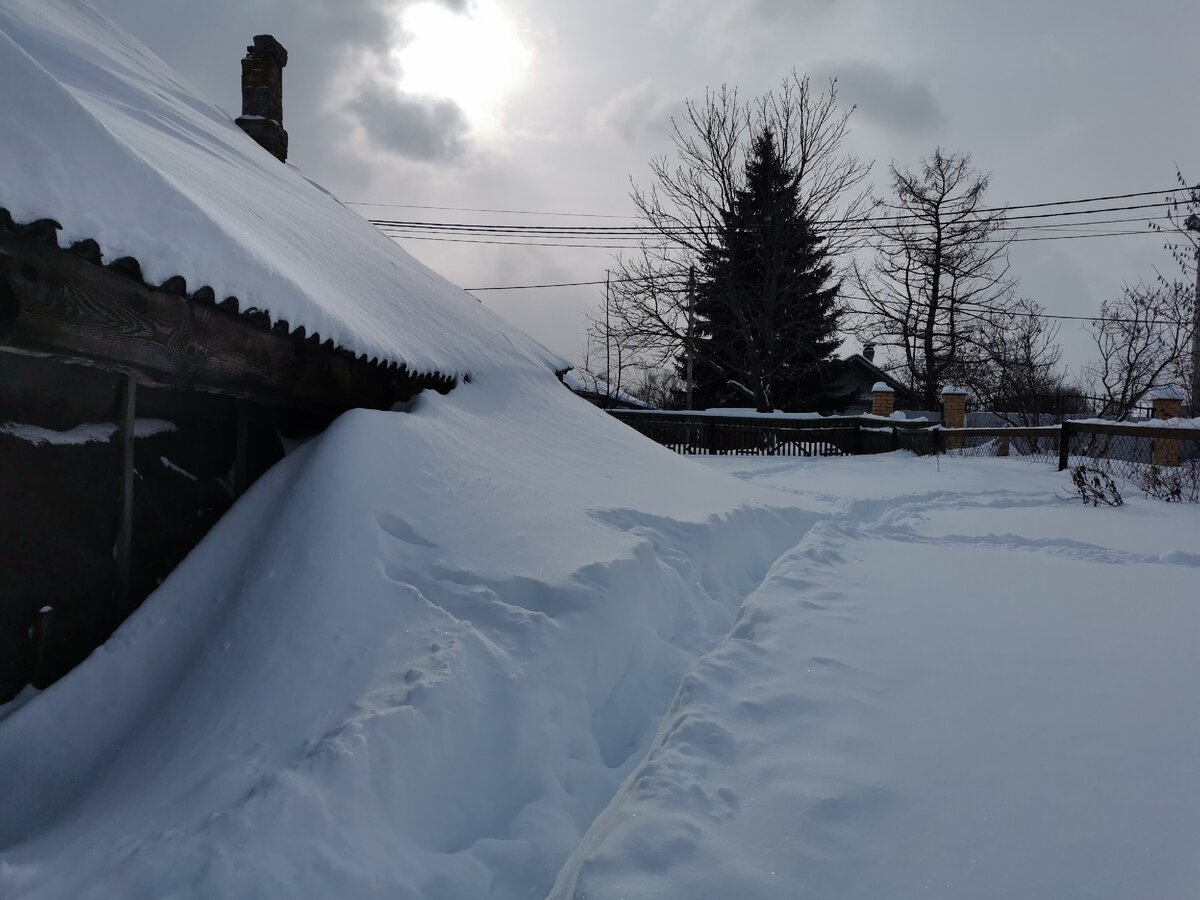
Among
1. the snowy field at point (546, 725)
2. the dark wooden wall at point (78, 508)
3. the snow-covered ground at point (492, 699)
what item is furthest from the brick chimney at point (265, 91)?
the dark wooden wall at point (78, 508)

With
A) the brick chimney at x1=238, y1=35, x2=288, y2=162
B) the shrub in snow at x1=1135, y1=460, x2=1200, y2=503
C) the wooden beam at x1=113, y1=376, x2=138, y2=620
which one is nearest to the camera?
the wooden beam at x1=113, y1=376, x2=138, y2=620

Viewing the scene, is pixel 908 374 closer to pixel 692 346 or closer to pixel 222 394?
pixel 692 346

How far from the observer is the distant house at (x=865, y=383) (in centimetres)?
2822

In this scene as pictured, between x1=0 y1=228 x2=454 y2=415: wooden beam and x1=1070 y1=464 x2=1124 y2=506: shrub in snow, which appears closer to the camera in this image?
x1=0 y1=228 x2=454 y2=415: wooden beam

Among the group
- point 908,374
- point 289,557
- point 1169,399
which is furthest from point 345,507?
point 908,374

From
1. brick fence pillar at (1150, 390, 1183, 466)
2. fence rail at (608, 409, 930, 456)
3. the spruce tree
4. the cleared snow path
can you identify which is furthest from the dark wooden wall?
the spruce tree

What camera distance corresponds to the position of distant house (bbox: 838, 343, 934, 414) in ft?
92.6

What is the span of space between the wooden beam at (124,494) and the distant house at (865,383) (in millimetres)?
26950

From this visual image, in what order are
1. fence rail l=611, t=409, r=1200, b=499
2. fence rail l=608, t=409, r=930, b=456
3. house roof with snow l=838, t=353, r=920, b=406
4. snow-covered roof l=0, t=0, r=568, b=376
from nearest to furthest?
snow-covered roof l=0, t=0, r=568, b=376
fence rail l=611, t=409, r=1200, b=499
fence rail l=608, t=409, r=930, b=456
house roof with snow l=838, t=353, r=920, b=406

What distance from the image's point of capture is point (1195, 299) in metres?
16.0

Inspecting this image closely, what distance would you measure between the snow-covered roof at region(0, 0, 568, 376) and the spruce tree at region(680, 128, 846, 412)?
15.6 meters

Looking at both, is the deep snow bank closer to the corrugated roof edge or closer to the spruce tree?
the corrugated roof edge

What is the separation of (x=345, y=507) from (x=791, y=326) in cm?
2150

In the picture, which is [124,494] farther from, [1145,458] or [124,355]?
[1145,458]
